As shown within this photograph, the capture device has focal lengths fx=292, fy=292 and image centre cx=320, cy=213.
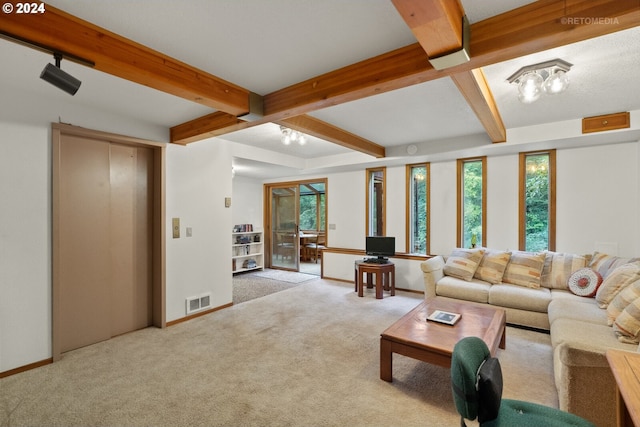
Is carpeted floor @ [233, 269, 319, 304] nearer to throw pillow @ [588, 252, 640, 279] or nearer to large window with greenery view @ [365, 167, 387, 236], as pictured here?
large window with greenery view @ [365, 167, 387, 236]

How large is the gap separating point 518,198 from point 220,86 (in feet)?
13.9

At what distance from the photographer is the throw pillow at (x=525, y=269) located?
3633 millimetres

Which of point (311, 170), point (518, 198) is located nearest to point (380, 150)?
point (311, 170)

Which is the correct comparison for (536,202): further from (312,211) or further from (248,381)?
(312,211)

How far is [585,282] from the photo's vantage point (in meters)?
3.26

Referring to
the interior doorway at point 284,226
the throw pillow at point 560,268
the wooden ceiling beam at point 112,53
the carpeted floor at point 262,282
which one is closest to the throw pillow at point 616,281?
the throw pillow at point 560,268

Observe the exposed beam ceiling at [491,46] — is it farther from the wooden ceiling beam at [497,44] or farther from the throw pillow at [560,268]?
the throw pillow at [560,268]

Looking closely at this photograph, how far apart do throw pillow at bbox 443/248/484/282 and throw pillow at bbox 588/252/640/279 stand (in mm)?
1173

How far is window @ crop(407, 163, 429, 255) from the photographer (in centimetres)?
520

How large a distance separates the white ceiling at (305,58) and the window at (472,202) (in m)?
1.20

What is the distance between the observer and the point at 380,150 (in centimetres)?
479

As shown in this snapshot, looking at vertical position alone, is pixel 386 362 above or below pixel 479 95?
below

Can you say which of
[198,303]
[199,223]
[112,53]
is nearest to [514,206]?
[199,223]

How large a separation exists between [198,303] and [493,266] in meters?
3.97
